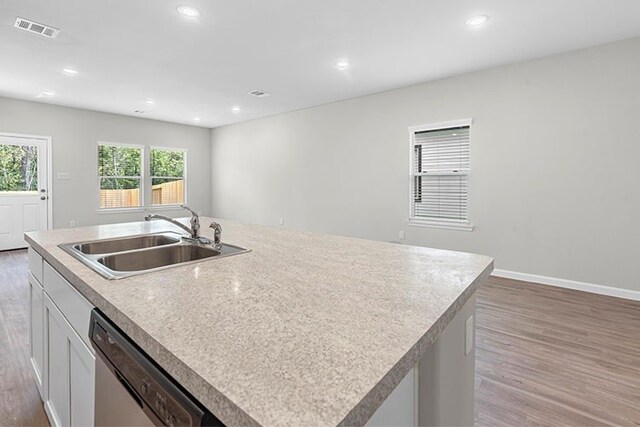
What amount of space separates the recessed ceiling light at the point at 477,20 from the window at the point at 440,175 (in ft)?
4.93

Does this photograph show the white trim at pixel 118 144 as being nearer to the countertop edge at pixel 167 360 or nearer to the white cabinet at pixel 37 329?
the white cabinet at pixel 37 329

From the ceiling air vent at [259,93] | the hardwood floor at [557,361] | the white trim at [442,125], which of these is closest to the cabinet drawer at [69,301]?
the hardwood floor at [557,361]

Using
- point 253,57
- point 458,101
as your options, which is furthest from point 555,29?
point 253,57

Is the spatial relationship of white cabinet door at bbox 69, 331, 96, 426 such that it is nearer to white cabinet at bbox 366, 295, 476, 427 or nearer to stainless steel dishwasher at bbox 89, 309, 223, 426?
stainless steel dishwasher at bbox 89, 309, 223, 426

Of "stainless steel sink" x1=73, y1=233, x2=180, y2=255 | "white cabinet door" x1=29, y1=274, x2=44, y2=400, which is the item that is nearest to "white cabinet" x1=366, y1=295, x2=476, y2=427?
"stainless steel sink" x1=73, y1=233, x2=180, y2=255

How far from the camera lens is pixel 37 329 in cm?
167

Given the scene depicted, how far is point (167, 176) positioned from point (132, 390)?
7828 mm

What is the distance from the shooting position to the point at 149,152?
24.3 ft

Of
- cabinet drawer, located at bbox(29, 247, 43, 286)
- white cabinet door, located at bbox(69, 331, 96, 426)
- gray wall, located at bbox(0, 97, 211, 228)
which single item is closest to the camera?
white cabinet door, located at bbox(69, 331, 96, 426)

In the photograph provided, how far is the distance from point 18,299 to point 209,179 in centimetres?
547

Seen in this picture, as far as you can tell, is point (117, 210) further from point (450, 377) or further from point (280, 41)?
point (450, 377)

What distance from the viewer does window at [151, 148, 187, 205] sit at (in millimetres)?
7551

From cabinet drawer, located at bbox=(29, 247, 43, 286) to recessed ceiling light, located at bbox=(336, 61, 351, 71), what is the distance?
3.51m

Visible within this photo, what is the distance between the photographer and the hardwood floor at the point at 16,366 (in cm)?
171
